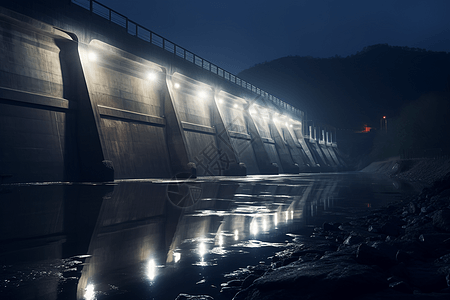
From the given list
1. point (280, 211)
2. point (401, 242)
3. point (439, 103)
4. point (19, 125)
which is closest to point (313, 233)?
point (401, 242)

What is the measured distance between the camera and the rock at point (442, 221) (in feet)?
18.6

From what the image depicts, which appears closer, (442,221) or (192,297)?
(192,297)

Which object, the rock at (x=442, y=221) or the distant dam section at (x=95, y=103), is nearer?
the rock at (x=442, y=221)

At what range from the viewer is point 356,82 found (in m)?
157

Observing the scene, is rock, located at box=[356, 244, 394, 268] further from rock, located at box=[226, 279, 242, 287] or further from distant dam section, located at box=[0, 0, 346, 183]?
distant dam section, located at box=[0, 0, 346, 183]

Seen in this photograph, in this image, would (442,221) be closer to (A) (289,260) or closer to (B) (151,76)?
(A) (289,260)

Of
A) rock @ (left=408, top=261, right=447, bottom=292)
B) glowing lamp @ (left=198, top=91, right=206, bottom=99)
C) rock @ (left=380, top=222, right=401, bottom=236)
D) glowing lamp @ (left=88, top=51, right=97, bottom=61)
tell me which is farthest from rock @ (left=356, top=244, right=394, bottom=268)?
glowing lamp @ (left=198, top=91, right=206, bottom=99)

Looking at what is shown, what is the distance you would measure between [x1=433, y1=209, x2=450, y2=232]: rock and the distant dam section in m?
17.6

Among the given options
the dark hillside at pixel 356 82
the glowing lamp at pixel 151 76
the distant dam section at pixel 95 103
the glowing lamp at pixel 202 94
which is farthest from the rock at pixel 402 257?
the dark hillside at pixel 356 82

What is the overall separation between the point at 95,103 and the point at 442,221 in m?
20.8

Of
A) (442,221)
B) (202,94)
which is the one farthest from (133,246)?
(202,94)

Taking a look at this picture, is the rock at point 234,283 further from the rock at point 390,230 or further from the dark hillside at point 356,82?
the dark hillside at point 356,82

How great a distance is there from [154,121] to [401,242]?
25.5m

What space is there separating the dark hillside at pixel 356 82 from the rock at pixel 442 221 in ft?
484
